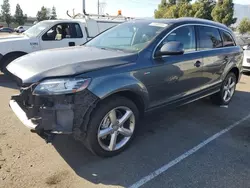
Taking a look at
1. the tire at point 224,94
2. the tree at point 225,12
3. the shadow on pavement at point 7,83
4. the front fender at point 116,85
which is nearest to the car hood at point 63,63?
the front fender at point 116,85

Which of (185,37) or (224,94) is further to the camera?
(224,94)

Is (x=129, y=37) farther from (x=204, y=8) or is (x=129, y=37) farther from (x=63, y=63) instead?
(x=204, y=8)

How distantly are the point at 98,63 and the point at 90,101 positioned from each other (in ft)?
1.62

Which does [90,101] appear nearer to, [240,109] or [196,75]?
[196,75]

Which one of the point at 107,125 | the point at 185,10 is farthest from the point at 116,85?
the point at 185,10

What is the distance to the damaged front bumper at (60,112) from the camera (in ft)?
8.82

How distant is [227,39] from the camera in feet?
17.3

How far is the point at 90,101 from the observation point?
2787mm

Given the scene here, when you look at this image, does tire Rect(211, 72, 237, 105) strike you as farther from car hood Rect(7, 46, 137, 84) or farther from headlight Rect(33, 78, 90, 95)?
headlight Rect(33, 78, 90, 95)

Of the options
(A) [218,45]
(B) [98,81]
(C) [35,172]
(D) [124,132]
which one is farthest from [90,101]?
(A) [218,45]

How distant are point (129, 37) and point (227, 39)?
251 cm

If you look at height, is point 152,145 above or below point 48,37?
below

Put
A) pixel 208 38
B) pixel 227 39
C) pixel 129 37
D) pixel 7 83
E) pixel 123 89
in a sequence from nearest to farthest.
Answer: pixel 123 89 < pixel 129 37 < pixel 208 38 < pixel 227 39 < pixel 7 83

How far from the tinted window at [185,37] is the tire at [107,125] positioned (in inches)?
49.4
